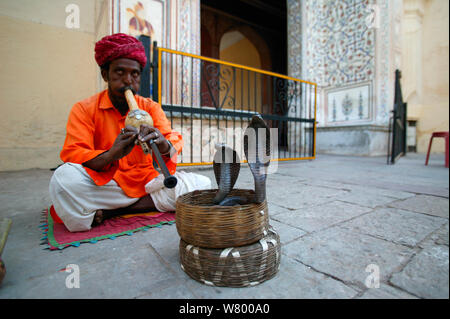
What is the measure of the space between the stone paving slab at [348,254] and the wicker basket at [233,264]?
19 centimetres

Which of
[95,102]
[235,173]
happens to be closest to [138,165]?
[95,102]

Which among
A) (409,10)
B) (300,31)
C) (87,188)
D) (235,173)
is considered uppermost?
(409,10)

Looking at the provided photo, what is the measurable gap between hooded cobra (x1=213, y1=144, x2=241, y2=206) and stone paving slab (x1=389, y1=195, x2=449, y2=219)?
1.22 metres

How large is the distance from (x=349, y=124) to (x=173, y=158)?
5.17 metres

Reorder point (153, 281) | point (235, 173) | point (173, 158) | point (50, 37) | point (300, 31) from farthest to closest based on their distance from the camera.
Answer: point (300, 31)
point (50, 37)
point (173, 158)
point (235, 173)
point (153, 281)

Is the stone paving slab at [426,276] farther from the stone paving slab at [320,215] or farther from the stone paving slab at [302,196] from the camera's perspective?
the stone paving slab at [302,196]

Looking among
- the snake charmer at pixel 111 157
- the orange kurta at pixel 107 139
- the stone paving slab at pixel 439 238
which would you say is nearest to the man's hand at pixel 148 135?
the snake charmer at pixel 111 157

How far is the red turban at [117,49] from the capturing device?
4.37 ft

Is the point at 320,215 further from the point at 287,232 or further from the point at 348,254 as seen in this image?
the point at 348,254

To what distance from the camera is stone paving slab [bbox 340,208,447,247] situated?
1.10 metres

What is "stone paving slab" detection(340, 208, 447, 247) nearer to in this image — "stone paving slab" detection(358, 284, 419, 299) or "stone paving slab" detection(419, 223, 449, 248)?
"stone paving slab" detection(419, 223, 449, 248)
